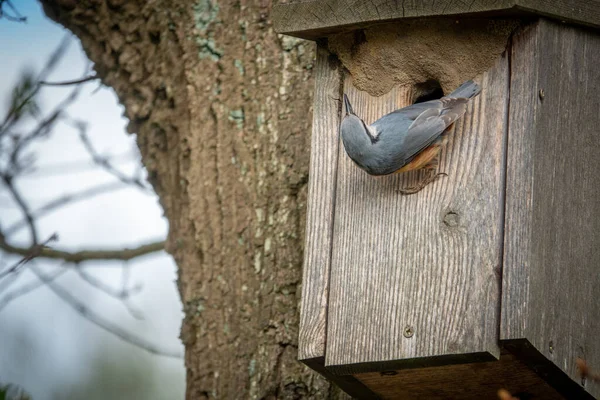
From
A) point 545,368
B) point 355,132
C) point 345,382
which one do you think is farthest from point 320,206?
point 545,368

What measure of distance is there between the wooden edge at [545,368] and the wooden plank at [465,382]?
2cm

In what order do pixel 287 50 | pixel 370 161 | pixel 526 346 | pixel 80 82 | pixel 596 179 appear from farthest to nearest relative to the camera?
pixel 80 82, pixel 287 50, pixel 596 179, pixel 370 161, pixel 526 346

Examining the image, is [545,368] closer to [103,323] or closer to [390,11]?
[390,11]

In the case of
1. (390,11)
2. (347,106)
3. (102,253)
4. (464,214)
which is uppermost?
(390,11)

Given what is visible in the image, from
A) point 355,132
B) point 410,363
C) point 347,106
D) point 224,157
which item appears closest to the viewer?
point 410,363

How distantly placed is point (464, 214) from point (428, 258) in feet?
0.49

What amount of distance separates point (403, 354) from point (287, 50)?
1284mm

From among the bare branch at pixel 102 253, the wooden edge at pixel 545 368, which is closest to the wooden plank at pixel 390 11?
the wooden edge at pixel 545 368

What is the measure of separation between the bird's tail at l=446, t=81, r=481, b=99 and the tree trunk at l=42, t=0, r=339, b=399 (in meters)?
0.77

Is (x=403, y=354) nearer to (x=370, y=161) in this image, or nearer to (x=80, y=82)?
(x=370, y=161)

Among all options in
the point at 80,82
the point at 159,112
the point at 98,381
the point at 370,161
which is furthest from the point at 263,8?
the point at 98,381

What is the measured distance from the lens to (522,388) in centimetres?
260

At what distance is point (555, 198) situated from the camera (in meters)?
2.46

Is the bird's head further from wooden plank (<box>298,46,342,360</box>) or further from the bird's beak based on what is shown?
wooden plank (<box>298,46,342,360</box>)
